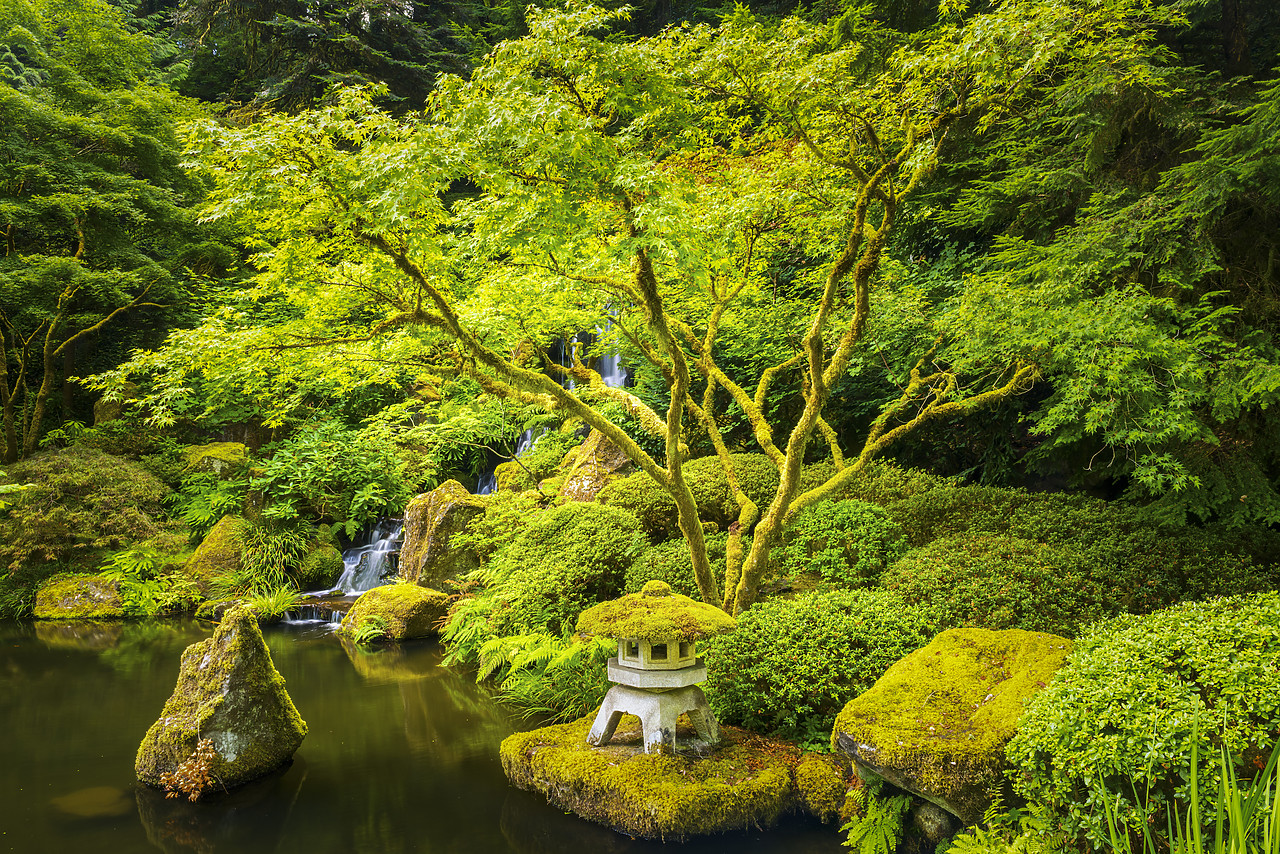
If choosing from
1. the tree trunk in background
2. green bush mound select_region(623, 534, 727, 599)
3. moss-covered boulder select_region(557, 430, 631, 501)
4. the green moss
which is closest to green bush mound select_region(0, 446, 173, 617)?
moss-covered boulder select_region(557, 430, 631, 501)

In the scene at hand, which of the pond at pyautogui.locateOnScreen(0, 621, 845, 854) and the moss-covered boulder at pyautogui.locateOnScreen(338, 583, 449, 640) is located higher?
the moss-covered boulder at pyautogui.locateOnScreen(338, 583, 449, 640)

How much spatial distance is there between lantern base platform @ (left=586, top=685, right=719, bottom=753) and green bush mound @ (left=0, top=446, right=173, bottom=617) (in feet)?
35.2

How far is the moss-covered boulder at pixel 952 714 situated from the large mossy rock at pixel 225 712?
4287 mm

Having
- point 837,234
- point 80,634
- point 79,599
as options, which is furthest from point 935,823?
point 79,599

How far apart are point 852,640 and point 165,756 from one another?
5.23 meters

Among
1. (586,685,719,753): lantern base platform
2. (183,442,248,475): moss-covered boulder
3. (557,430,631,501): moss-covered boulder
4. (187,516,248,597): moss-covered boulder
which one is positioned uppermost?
(183,442,248,475): moss-covered boulder

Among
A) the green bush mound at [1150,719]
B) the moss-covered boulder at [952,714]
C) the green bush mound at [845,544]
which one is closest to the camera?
the green bush mound at [1150,719]

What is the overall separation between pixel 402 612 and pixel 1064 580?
26.5 ft

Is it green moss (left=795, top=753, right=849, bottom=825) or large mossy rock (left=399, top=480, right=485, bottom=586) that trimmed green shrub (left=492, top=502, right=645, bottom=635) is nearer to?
large mossy rock (left=399, top=480, right=485, bottom=586)

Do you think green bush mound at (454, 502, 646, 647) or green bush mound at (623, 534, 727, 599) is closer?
green bush mound at (623, 534, 727, 599)

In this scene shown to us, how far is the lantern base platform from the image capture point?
5012 millimetres

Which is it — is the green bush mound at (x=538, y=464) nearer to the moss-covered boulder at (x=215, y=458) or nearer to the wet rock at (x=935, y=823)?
the moss-covered boulder at (x=215, y=458)

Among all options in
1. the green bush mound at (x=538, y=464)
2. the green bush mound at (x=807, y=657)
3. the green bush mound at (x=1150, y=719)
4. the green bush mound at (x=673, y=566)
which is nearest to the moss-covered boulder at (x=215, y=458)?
the green bush mound at (x=538, y=464)

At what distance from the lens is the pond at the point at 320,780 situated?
4.64 metres
